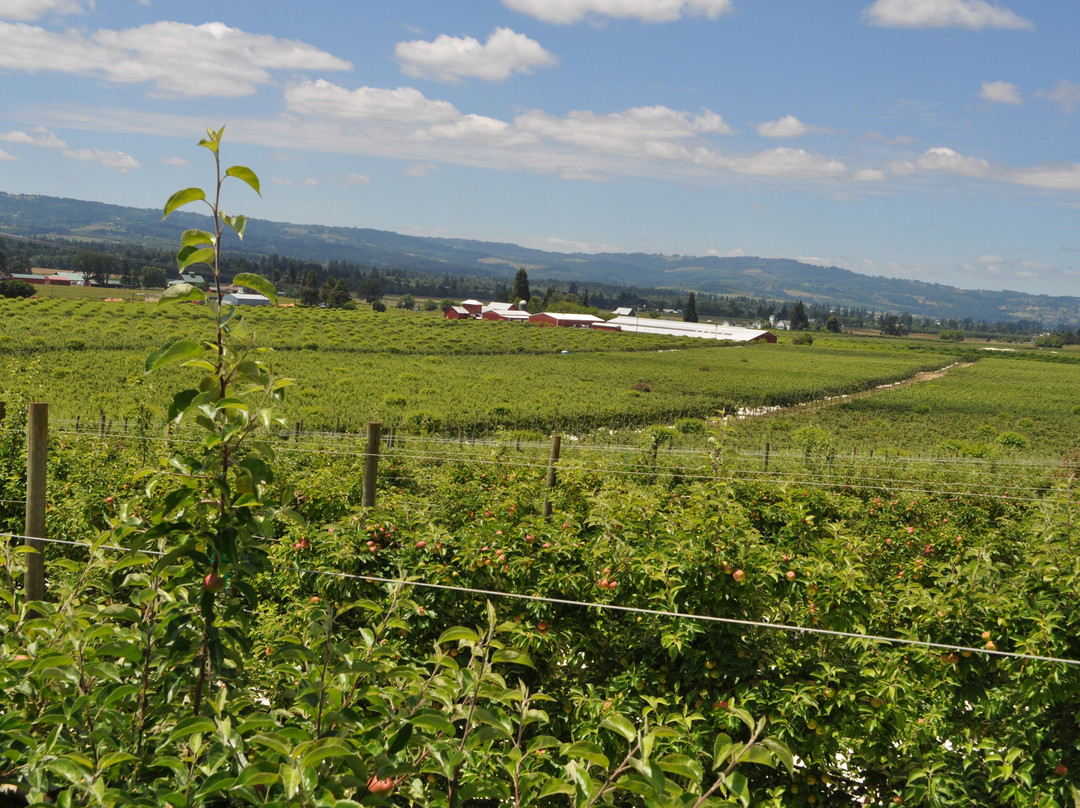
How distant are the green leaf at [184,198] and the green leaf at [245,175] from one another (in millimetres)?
103

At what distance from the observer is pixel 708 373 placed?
58.3 m

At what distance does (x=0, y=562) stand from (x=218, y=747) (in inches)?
61.3

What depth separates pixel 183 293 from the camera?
7.15 ft

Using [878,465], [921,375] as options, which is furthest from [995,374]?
[878,465]

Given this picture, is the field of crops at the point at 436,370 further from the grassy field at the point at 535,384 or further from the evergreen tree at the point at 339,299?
the evergreen tree at the point at 339,299

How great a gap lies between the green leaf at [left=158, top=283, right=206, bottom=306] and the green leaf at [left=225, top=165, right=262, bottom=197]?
1.11 feet

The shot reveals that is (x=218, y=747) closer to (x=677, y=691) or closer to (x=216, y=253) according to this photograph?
(x=216, y=253)

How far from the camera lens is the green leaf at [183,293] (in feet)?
6.96

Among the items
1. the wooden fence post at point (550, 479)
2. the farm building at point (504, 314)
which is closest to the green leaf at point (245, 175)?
the wooden fence post at point (550, 479)

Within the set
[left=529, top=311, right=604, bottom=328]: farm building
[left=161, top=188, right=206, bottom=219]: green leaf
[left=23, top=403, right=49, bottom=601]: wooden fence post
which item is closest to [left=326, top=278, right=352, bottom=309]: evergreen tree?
[left=529, top=311, right=604, bottom=328]: farm building

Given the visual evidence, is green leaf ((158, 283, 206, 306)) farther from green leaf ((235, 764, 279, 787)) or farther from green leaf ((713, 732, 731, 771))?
green leaf ((713, 732, 731, 771))

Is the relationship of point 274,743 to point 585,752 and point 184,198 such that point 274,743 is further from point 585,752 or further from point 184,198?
point 184,198

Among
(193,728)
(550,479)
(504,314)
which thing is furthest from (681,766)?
(504,314)

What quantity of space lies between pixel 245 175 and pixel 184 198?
0.18 m
